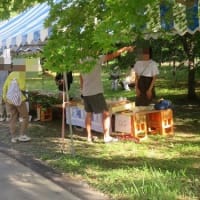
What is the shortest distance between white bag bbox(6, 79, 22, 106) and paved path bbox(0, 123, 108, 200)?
149cm

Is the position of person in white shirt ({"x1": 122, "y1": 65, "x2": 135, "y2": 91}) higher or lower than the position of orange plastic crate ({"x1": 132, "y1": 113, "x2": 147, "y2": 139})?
higher

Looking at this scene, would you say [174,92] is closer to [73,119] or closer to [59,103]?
[59,103]

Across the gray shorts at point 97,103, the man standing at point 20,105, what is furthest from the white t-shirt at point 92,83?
the man standing at point 20,105

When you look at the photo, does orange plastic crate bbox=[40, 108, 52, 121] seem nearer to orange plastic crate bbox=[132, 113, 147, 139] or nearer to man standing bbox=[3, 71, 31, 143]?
man standing bbox=[3, 71, 31, 143]

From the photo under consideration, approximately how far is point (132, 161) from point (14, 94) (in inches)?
117

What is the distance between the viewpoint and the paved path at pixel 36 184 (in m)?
6.09

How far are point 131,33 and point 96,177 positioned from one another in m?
2.35

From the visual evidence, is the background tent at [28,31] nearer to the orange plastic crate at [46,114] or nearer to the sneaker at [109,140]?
the orange plastic crate at [46,114]

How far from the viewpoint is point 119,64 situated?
16656mm

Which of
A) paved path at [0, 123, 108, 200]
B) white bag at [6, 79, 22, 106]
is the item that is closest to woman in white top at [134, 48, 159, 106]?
white bag at [6, 79, 22, 106]

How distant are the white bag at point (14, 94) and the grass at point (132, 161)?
831 millimetres

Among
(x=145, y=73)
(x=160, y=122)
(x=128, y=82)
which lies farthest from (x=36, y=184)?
(x=128, y=82)

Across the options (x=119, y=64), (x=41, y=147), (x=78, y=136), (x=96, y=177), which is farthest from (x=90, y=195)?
(x=119, y=64)

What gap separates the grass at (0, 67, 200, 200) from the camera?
233 inches
